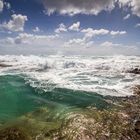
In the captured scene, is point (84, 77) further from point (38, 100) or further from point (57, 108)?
point (57, 108)

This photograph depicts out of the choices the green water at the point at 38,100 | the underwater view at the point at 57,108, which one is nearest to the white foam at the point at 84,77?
the underwater view at the point at 57,108

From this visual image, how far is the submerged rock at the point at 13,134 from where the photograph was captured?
1345cm

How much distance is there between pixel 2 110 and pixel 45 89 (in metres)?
8.47

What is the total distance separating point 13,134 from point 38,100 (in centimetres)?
1057

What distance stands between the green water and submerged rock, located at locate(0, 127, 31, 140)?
3732 mm

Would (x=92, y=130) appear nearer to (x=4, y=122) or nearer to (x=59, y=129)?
(x=59, y=129)

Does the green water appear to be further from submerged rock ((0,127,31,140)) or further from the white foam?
submerged rock ((0,127,31,140))

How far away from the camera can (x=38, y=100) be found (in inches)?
953

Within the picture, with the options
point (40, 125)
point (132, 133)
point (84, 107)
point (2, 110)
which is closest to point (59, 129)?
point (40, 125)

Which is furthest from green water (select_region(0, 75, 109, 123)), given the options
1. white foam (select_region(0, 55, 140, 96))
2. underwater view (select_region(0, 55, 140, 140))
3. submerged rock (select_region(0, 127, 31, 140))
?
submerged rock (select_region(0, 127, 31, 140))

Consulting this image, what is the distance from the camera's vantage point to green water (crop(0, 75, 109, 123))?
822 inches

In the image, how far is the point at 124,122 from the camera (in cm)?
1642

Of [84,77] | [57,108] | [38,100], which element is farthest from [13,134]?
[84,77]

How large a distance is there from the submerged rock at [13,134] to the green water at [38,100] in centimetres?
373
